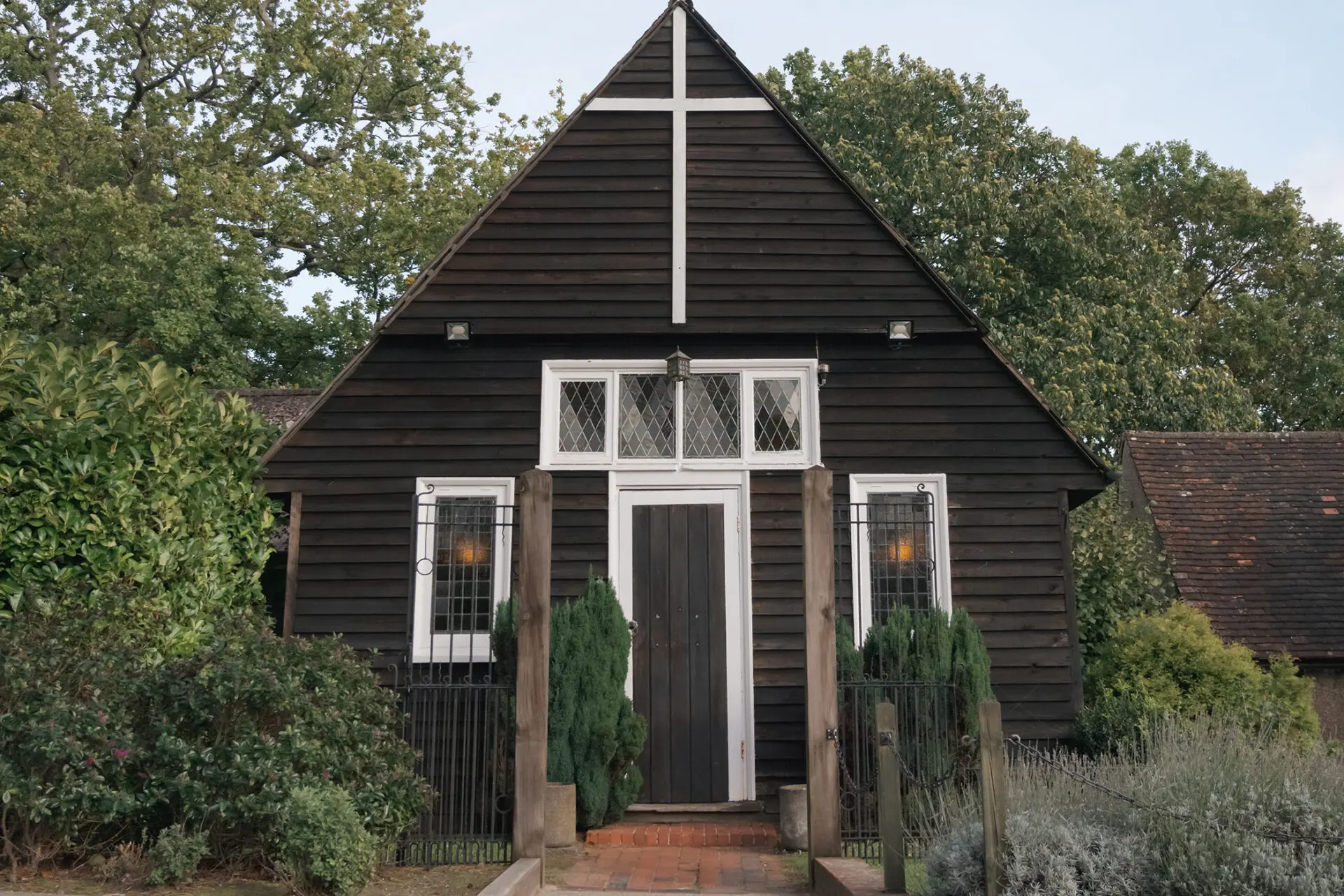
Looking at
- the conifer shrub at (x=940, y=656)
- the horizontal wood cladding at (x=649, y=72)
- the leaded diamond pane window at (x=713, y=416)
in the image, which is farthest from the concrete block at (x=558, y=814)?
the horizontal wood cladding at (x=649, y=72)

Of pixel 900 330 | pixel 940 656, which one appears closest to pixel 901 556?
pixel 940 656

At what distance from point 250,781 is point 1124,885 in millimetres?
4308

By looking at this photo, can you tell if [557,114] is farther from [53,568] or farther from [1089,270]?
[53,568]

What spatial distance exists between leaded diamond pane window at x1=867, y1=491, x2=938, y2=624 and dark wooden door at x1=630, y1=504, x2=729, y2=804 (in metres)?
1.35

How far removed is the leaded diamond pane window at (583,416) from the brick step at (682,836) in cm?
319

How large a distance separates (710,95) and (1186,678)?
725 cm

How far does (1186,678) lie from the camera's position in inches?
472

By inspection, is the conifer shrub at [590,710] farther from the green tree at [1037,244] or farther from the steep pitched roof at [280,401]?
the green tree at [1037,244]

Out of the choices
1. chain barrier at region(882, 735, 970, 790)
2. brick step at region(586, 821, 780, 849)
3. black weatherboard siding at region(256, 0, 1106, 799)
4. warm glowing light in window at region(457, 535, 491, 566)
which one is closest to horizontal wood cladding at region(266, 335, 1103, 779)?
black weatherboard siding at region(256, 0, 1106, 799)

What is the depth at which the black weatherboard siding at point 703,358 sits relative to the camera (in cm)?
1050

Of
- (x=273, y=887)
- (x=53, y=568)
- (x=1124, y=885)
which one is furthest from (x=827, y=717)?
(x=53, y=568)

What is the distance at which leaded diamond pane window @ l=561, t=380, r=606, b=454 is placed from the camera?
1074 centimetres

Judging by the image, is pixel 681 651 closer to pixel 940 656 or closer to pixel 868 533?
pixel 868 533

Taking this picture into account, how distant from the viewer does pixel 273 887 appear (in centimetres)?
641
